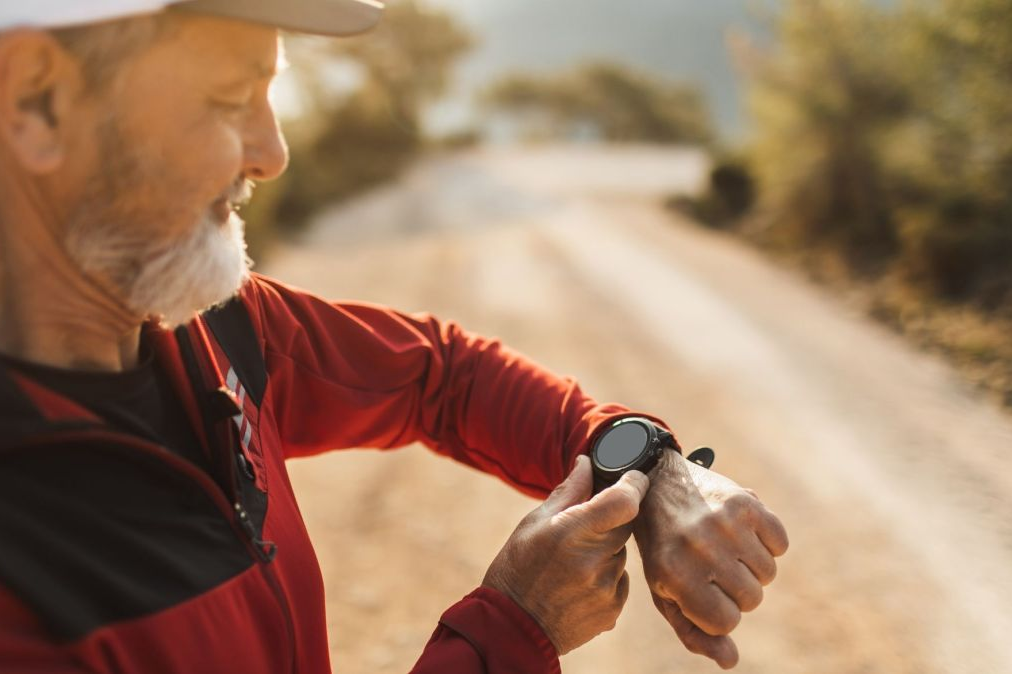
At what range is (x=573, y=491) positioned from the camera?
4.69 feet

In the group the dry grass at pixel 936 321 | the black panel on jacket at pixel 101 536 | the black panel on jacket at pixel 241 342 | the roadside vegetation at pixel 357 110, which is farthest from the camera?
the roadside vegetation at pixel 357 110

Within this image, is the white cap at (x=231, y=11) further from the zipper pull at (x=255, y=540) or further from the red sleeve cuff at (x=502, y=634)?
the red sleeve cuff at (x=502, y=634)

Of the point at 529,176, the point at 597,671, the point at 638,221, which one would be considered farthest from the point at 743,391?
the point at 529,176

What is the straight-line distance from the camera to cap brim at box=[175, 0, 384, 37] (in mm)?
1103

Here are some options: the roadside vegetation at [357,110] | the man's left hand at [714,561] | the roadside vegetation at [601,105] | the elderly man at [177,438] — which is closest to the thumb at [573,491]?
the elderly man at [177,438]

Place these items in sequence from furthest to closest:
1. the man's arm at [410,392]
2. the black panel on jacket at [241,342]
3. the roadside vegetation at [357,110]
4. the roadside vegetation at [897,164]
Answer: the roadside vegetation at [357,110], the roadside vegetation at [897,164], the man's arm at [410,392], the black panel on jacket at [241,342]

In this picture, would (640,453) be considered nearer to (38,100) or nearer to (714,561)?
(714,561)

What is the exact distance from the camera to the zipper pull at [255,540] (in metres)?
1.23

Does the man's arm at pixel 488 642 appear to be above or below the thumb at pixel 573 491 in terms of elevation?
below

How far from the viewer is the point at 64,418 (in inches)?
41.2

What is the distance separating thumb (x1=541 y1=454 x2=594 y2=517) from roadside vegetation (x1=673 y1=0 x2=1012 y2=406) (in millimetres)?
3678

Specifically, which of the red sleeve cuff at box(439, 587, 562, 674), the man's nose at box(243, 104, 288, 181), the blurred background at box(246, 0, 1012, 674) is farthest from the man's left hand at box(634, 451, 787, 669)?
the blurred background at box(246, 0, 1012, 674)

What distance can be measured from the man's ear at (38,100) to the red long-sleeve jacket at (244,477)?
285 mm

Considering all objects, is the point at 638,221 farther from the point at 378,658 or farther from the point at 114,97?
the point at 114,97
